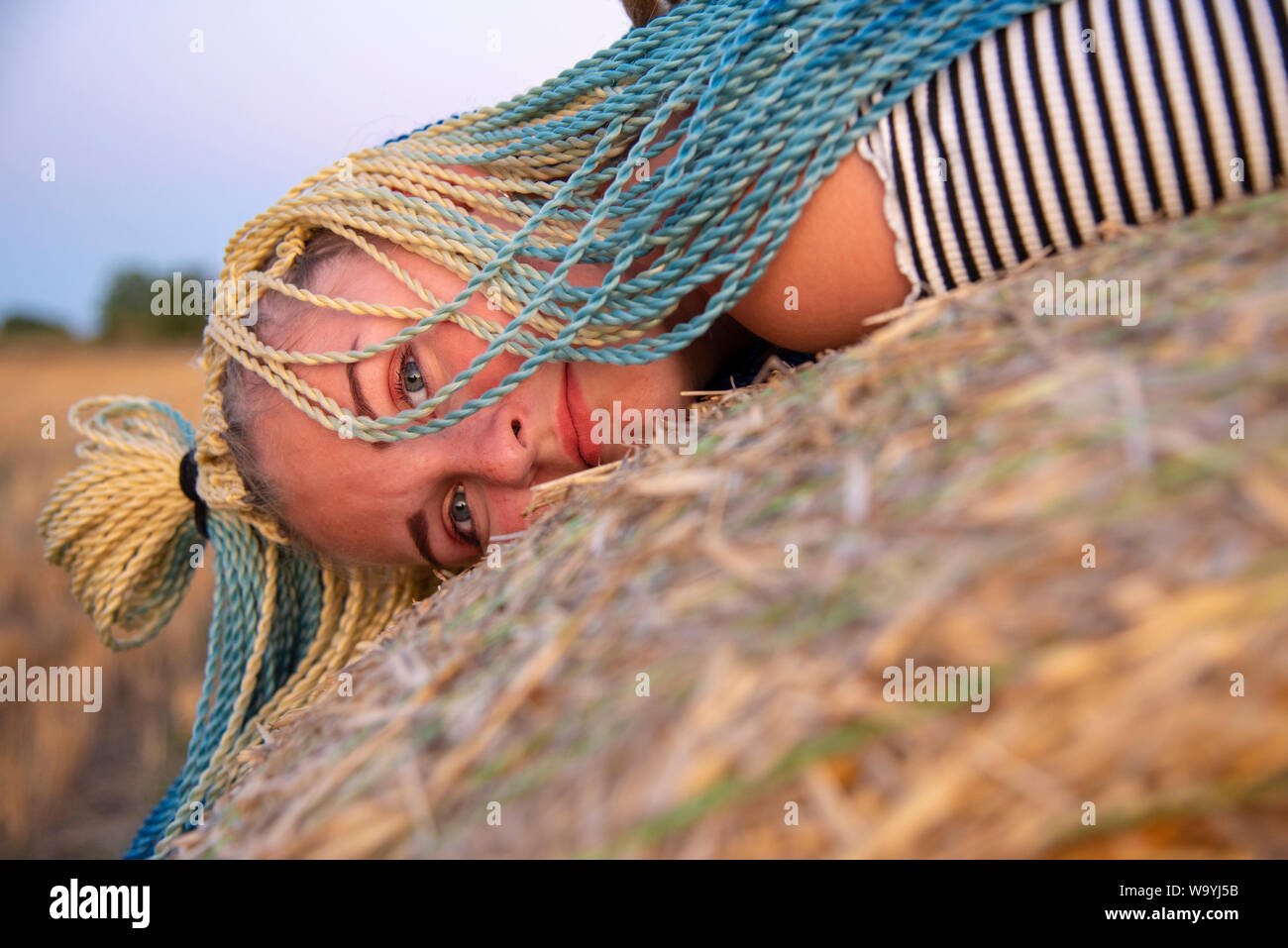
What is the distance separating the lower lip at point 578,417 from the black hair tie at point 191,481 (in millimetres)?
707

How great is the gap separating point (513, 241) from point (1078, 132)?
64 cm

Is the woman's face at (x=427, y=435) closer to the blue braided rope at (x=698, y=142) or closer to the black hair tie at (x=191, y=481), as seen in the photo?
the blue braided rope at (x=698, y=142)

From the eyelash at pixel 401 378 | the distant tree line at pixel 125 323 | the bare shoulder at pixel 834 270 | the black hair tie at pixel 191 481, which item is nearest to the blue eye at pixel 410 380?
the eyelash at pixel 401 378

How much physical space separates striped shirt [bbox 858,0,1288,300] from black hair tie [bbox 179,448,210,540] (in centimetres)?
123

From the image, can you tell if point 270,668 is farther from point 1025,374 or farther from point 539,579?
point 1025,374

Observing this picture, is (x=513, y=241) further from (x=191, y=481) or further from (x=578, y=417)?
(x=191, y=481)

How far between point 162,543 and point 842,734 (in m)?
1.56

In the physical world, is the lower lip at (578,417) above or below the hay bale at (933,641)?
above

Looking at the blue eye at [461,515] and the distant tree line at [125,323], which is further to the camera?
the distant tree line at [125,323]

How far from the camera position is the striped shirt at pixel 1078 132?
0.91m

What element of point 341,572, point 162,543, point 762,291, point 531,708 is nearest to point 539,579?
point 531,708

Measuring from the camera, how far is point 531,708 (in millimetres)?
649

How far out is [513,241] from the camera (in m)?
1.19

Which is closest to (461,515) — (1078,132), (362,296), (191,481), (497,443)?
(497,443)
